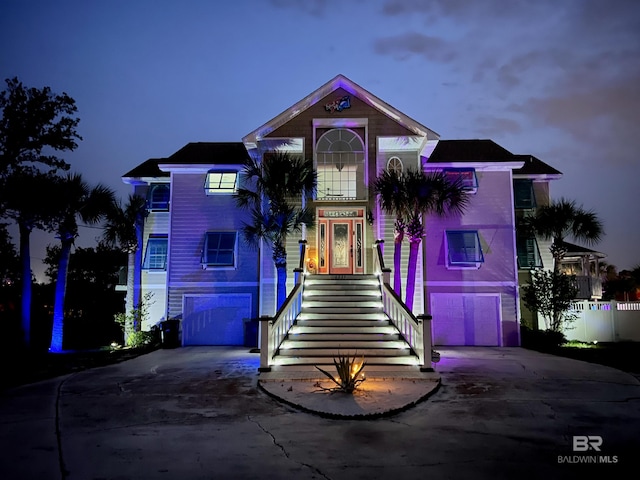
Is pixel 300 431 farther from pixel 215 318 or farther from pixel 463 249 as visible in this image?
pixel 463 249

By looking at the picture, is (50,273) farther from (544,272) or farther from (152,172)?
(544,272)

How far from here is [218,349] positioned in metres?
16.4

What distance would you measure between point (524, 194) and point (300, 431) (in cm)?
1556

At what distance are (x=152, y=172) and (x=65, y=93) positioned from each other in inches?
194

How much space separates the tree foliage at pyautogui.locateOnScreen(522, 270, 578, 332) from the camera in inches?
662

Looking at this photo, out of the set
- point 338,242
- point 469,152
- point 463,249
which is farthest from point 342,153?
point 469,152

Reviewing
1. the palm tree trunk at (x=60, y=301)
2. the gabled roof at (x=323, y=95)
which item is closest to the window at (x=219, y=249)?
the gabled roof at (x=323, y=95)

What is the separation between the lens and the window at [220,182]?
1842 cm

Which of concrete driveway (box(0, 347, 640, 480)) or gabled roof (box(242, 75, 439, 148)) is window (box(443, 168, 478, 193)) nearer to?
gabled roof (box(242, 75, 439, 148))

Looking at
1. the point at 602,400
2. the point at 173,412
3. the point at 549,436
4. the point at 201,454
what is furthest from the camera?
the point at 602,400

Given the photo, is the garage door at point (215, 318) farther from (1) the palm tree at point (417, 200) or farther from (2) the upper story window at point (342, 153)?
(1) the palm tree at point (417, 200)

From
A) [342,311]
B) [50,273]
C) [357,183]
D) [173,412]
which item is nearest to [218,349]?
[342,311]

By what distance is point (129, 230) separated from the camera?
60.8 ft

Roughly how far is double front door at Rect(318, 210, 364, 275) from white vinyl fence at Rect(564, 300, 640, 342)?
8.62m
